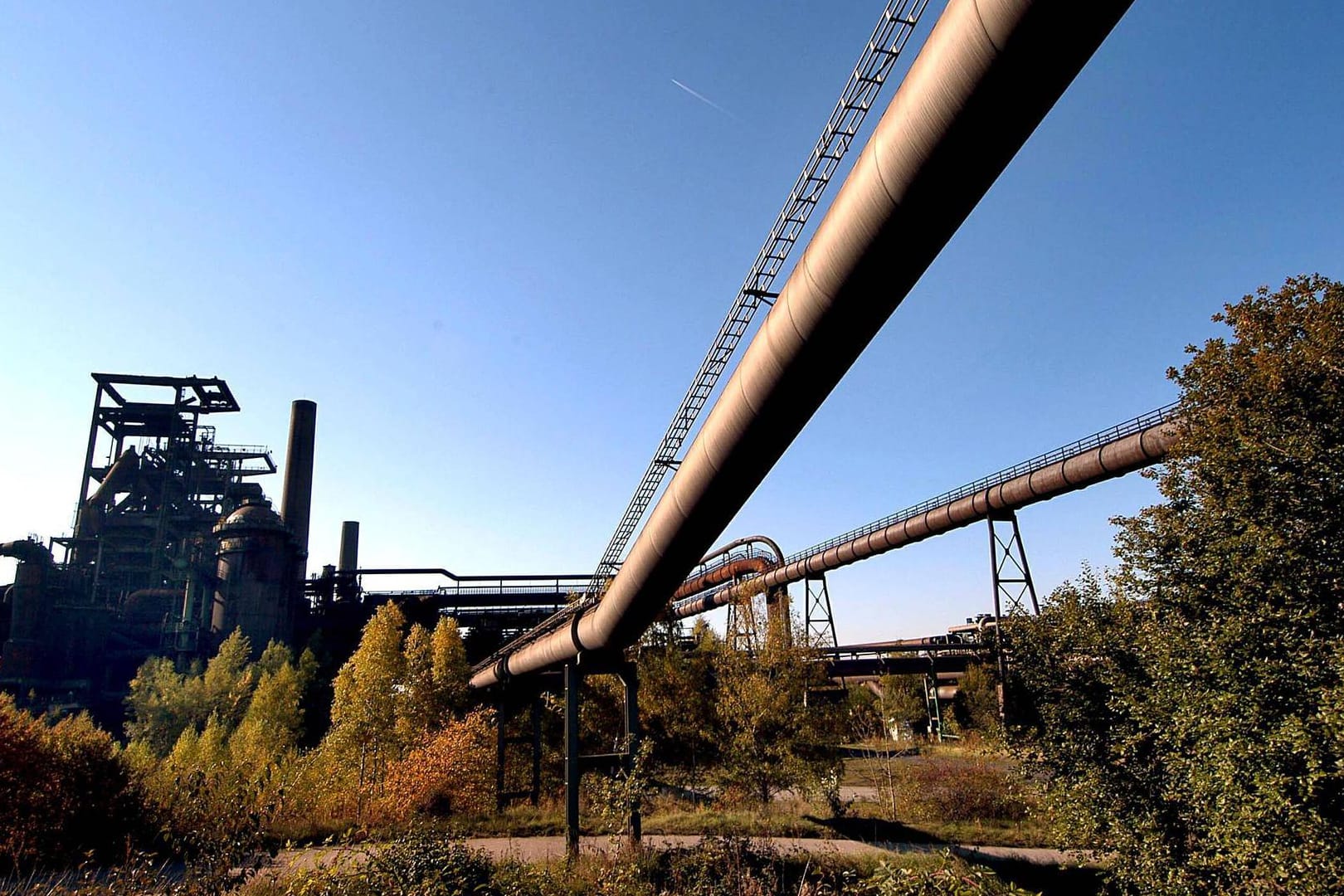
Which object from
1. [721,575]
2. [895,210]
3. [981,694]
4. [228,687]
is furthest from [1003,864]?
[228,687]

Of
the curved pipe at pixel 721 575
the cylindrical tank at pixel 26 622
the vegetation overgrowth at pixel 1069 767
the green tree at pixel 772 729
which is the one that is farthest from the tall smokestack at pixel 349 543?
the green tree at pixel 772 729

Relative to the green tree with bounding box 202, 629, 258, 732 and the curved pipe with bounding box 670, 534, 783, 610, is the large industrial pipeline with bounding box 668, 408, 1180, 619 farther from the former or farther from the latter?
the green tree with bounding box 202, 629, 258, 732

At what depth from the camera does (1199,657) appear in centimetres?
1030

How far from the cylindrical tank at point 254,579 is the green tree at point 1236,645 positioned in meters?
55.0

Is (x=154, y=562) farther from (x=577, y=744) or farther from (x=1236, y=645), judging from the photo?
(x=1236, y=645)

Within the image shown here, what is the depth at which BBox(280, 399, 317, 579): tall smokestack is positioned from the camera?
63.2m

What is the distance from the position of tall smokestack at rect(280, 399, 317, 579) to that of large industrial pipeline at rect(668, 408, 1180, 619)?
38.6 metres

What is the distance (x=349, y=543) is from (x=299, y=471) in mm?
12998

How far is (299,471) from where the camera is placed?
214 feet

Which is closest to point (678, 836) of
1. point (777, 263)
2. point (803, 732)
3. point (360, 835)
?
point (803, 732)

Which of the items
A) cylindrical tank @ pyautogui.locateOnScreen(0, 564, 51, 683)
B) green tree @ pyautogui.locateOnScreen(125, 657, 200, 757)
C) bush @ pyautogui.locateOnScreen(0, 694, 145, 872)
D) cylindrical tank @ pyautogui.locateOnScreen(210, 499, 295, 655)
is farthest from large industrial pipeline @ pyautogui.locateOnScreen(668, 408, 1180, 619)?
cylindrical tank @ pyautogui.locateOnScreen(0, 564, 51, 683)

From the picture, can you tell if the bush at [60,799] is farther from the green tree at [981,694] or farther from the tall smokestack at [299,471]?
the tall smokestack at [299,471]

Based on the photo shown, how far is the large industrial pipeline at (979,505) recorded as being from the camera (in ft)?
82.8

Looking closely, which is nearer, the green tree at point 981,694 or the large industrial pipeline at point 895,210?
the large industrial pipeline at point 895,210
